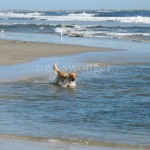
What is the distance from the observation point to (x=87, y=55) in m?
21.4

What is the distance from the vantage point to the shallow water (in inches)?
320

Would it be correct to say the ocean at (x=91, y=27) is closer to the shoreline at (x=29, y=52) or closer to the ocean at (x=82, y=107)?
the shoreline at (x=29, y=52)

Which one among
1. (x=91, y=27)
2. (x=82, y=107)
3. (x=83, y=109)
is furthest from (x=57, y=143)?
(x=91, y=27)

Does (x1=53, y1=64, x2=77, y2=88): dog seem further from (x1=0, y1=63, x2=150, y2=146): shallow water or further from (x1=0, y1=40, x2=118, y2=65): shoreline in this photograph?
(x1=0, y1=40, x2=118, y2=65): shoreline

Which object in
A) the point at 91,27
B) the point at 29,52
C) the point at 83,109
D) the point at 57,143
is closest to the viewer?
the point at 57,143

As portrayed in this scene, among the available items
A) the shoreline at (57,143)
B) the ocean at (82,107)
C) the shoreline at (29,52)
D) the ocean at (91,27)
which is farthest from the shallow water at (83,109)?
the ocean at (91,27)

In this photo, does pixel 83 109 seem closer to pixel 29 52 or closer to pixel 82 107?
pixel 82 107

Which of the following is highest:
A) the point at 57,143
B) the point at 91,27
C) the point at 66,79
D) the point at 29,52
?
the point at 57,143

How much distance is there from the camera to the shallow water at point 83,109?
8.12 meters

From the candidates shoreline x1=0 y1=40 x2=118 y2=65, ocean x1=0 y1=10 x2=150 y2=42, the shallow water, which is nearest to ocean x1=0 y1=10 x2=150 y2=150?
the shallow water

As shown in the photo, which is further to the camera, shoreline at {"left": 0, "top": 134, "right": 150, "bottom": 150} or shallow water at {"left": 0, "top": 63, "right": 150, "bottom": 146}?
shallow water at {"left": 0, "top": 63, "right": 150, "bottom": 146}

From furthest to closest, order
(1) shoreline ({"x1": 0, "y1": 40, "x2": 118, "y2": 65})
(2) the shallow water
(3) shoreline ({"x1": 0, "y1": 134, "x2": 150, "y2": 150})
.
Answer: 1. (1) shoreline ({"x1": 0, "y1": 40, "x2": 118, "y2": 65})
2. (2) the shallow water
3. (3) shoreline ({"x1": 0, "y1": 134, "x2": 150, "y2": 150})

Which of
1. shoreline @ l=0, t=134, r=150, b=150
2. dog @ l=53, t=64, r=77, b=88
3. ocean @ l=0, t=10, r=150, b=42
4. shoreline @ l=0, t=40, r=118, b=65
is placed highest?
shoreline @ l=0, t=134, r=150, b=150

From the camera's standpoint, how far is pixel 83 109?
33.2ft
